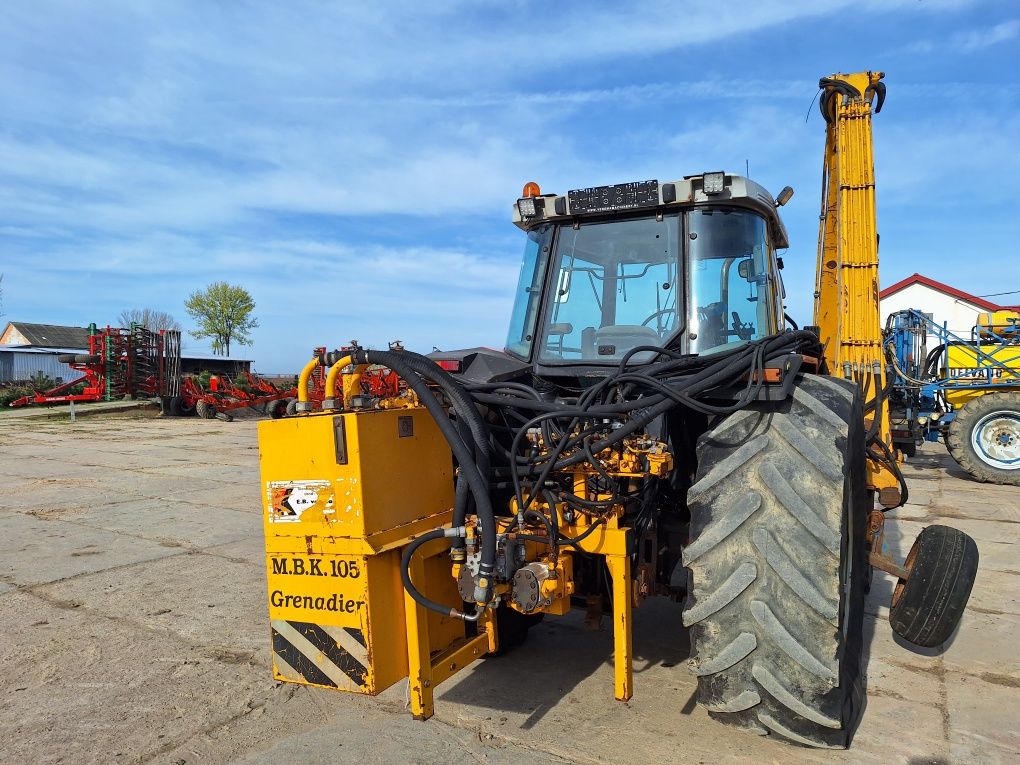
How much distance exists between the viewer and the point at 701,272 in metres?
3.55

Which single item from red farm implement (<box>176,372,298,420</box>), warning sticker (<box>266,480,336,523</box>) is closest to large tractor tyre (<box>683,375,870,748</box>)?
warning sticker (<box>266,480,336,523</box>)

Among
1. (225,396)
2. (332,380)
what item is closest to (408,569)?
(332,380)

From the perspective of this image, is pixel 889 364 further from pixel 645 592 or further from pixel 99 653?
pixel 99 653

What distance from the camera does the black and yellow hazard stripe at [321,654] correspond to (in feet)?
9.00

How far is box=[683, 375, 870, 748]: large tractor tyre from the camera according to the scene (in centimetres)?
257

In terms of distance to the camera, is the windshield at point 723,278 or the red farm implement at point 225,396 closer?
the windshield at point 723,278

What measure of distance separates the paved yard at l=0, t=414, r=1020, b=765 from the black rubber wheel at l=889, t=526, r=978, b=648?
0.32 m

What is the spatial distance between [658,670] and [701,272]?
6.53 ft

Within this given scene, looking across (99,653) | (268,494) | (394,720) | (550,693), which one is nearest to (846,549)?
(550,693)

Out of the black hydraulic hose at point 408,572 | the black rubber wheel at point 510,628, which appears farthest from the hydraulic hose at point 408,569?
the black rubber wheel at point 510,628

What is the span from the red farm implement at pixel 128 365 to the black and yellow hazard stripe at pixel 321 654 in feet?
70.4

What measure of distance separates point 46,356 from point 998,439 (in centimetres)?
4745

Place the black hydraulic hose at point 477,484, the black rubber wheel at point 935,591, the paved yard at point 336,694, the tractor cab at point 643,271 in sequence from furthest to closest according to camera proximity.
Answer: the tractor cab at point 643,271
the black rubber wheel at point 935,591
the paved yard at point 336,694
the black hydraulic hose at point 477,484

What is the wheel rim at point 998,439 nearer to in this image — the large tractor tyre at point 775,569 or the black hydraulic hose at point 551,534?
the large tractor tyre at point 775,569
